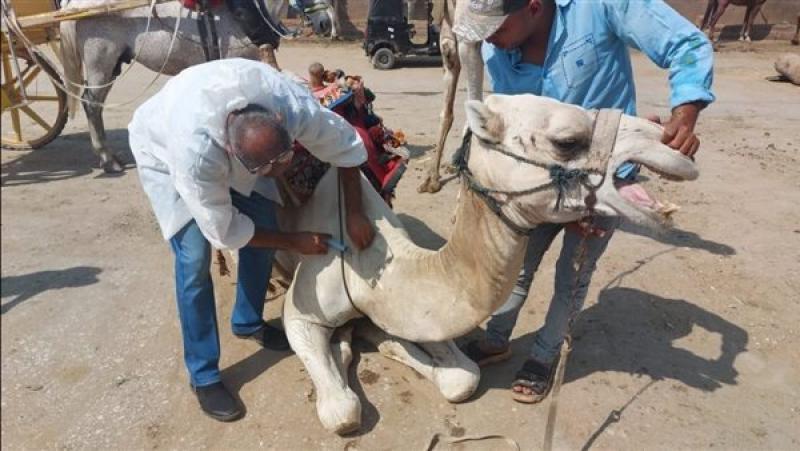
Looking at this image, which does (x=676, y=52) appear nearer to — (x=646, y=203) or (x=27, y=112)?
(x=646, y=203)

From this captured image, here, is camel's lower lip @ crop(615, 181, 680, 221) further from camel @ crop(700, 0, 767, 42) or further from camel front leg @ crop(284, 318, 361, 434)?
camel @ crop(700, 0, 767, 42)

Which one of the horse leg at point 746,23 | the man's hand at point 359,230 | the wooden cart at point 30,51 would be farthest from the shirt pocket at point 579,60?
the horse leg at point 746,23

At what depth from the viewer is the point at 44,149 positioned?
6.90m

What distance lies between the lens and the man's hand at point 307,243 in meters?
2.93

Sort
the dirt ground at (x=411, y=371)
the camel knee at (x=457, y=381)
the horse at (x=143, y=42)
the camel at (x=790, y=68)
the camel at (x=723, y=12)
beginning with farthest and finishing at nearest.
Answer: the camel at (x=723, y=12) → the camel at (x=790, y=68) → the horse at (x=143, y=42) → the camel knee at (x=457, y=381) → the dirt ground at (x=411, y=371)

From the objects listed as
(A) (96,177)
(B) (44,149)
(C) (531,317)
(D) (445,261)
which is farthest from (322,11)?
(D) (445,261)

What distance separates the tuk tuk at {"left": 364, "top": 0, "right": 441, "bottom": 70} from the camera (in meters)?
11.3

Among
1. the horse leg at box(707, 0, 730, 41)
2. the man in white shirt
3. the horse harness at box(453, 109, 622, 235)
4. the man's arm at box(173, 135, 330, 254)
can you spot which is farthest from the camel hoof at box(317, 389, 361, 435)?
the horse leg at box(707, 0, 730, 41)

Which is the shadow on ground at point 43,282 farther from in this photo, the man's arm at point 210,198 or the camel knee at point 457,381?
the camel knee at point 457,381

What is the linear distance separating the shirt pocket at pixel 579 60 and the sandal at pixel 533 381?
1405 millimetres

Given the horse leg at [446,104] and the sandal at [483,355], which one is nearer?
the sandal at [483,355]

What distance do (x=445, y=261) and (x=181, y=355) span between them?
1.69 m

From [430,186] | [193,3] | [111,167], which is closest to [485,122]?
[430,186]

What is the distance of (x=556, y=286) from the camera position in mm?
3014
